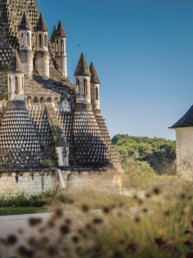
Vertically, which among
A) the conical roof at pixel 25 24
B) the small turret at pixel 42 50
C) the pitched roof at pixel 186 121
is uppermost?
the conical roof at pixel 25 24

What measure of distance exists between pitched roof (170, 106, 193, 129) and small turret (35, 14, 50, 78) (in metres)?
10.0

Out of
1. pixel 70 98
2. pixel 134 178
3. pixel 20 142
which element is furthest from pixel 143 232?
pixel 70 98

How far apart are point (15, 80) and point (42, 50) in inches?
188

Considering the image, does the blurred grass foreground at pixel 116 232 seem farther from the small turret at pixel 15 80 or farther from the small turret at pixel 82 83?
the small turret at pixel 82 83

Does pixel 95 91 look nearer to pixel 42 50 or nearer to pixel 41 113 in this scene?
pixel 42 50

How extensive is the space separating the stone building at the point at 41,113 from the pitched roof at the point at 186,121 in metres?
6.82

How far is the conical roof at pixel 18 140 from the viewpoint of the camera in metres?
44.7

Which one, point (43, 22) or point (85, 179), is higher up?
point (43, 22)

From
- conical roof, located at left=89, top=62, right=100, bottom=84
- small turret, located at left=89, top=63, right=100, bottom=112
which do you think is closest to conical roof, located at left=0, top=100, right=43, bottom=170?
small turret, located at left=89, top=63, right=100, bottom=112

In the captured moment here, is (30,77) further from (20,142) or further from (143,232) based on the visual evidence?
(143,232)

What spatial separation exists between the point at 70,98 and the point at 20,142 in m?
4.86

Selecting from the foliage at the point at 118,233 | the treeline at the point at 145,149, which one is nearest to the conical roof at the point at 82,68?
the foliage at the point at 118,233

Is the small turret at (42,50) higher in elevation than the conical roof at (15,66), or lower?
higher

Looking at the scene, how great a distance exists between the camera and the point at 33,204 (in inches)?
1628
